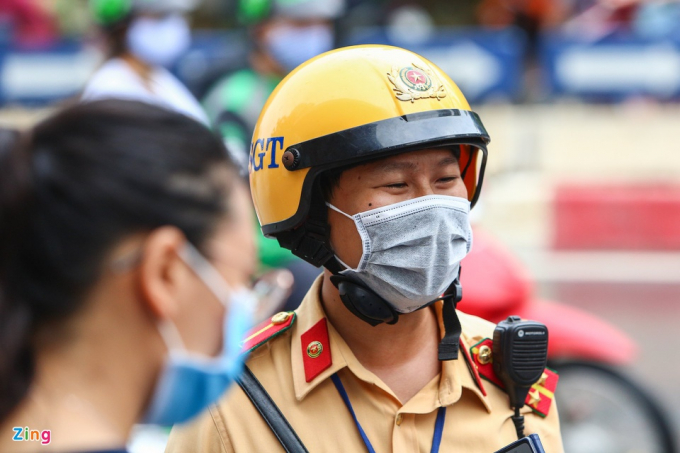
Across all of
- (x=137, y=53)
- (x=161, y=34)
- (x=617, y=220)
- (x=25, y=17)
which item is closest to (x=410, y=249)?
(x=137, y=53)

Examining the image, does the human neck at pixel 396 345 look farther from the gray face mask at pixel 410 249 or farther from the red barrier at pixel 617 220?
the red barrier at pixel 617 220

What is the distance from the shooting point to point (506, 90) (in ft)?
39.5

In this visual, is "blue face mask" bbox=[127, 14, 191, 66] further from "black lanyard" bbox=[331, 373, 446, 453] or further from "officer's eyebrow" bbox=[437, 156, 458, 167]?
"black lanyard" bbox=[331, 373, 446, 453]

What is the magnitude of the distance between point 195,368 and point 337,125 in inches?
38.2

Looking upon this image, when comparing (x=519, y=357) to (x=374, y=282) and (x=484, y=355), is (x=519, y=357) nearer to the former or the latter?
(x=484, y=355)

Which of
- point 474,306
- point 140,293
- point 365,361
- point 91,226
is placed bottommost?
point 474,306

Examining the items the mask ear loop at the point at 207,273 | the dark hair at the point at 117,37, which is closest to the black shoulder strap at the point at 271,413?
the mask ear loop at the point at 207,273

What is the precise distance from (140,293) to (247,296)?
0.28m

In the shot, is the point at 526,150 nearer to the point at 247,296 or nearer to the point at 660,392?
the point at 660,392

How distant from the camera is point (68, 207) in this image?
1.37 meters

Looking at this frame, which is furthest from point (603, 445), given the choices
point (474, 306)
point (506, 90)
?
point (506, 90)

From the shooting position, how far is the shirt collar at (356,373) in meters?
2.19

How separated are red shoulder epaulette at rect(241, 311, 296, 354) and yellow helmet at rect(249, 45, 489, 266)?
0.17 meters

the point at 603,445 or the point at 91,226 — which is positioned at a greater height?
the point at 91,226
